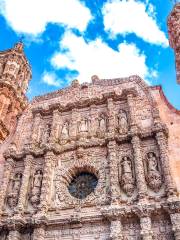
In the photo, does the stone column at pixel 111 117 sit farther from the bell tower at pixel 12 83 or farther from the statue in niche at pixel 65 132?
the bell tower at pixel 12 83

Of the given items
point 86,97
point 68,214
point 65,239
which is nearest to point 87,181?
point 68,214

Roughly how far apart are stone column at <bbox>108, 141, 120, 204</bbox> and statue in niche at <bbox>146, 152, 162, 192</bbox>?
1056mm

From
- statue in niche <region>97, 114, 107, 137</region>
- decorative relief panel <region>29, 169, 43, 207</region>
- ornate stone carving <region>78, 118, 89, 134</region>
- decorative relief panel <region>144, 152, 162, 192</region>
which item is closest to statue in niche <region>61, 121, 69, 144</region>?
ornate stone carving <region>78, 118, 89, 134</region>

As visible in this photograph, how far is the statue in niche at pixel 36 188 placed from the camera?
36.9ft

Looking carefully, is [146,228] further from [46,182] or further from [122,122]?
[122,122]

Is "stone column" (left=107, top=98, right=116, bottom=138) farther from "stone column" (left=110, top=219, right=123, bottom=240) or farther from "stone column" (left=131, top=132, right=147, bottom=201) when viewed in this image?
"stone column" (left=110, top=219, right=123, bottom=240)

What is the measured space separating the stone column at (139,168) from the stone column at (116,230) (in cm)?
102

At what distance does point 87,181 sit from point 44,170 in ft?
5.41

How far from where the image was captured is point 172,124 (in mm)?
12102

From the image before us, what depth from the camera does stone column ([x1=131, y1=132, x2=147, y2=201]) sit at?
10.1m

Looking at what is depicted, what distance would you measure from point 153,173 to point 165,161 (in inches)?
22.1

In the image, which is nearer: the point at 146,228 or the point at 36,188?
the point at 146,228

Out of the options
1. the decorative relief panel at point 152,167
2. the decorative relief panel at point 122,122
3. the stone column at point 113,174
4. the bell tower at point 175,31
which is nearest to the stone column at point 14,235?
the stone column at point 113,174

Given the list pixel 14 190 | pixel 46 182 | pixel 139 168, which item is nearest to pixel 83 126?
pixel 46 182
